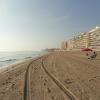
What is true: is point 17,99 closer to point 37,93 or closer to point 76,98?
point 37,93

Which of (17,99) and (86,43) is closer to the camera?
(17,99)

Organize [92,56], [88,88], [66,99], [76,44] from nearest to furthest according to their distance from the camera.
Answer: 1. [66,99]
2. [88,88]
3. [92,56]
4. [76,44]

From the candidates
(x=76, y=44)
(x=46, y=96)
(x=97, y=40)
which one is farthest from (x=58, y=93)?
(x=76, y=44)

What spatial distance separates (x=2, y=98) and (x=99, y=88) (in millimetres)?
5016

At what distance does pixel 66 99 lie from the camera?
6055mm

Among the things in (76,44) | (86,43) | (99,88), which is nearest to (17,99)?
(99,88)

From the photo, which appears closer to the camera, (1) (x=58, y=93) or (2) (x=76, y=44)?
(1) (x=58, y=93)

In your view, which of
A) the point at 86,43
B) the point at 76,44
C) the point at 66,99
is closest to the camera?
the point at 66,99

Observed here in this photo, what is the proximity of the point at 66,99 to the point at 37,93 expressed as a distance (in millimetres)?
1781

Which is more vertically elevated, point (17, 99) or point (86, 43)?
point (86, 43)

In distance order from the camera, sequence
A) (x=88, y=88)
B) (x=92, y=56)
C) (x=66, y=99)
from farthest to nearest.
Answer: (x=92, y=56)
(x=88, y=88)
(x=66, y=99)

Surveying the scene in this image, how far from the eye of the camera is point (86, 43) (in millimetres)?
156250

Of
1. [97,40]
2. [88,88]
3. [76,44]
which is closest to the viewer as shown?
[88,88]

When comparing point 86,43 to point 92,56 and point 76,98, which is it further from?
point 76,98
